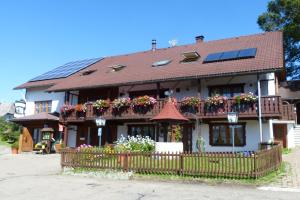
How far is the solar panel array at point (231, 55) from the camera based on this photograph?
19.8 metres

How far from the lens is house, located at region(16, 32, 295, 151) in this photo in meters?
18.3

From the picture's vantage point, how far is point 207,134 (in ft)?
66.8

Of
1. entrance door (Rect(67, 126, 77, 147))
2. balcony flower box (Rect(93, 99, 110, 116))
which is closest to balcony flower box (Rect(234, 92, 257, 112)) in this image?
balcony flower box (Rect(93, 99, 110, 116))

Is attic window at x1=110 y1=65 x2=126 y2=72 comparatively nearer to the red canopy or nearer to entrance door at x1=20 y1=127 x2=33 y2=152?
entrance door at x1=20 y1=127 x2=33 y2=152

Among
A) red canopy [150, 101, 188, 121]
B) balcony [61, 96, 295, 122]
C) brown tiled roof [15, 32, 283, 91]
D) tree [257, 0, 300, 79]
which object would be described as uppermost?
tree [257, 0, 300, 79]

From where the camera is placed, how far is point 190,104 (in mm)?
19078

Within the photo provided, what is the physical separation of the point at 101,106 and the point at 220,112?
26.0 ft

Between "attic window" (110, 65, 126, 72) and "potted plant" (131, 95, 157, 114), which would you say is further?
"attic window" (110, 65, 126, 72)

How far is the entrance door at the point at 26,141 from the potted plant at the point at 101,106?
799 centimetres

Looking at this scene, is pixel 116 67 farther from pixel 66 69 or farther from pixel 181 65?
pixel 66 69

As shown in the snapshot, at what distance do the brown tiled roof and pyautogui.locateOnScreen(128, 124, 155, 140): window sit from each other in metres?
3.43

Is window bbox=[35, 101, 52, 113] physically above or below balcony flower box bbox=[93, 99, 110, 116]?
above

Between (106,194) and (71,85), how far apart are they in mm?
15636

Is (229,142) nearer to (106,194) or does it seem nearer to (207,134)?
(207,134)
